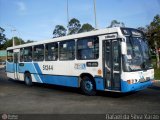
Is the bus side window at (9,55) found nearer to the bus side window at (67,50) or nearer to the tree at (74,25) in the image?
the bus side window at (67,50)

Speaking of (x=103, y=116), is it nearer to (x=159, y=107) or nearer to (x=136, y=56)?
(x=159, y=107)

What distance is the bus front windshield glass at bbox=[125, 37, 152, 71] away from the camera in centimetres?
1044

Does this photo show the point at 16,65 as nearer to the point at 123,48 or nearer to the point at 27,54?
the point at 27,54

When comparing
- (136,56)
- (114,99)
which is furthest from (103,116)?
(136,56)

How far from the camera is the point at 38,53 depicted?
51.8 feet

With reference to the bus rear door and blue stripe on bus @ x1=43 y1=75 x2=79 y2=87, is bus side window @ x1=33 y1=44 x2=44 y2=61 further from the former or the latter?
the bus rear door

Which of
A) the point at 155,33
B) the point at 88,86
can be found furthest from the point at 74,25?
the point at 88,86

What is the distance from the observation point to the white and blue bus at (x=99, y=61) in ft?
34.2

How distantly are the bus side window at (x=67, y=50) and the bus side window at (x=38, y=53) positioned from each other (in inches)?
76.9

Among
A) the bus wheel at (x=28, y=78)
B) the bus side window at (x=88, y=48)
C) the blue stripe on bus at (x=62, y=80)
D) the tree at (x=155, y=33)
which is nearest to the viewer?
the bus side window at (x=88, y=48)

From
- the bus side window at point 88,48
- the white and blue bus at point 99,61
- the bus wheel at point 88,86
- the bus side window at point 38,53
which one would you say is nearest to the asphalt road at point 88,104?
the bus wheel at point 88,86

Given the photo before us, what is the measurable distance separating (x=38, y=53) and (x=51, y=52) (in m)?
1.60

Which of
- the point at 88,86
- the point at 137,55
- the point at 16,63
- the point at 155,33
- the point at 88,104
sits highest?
the point at 155,33

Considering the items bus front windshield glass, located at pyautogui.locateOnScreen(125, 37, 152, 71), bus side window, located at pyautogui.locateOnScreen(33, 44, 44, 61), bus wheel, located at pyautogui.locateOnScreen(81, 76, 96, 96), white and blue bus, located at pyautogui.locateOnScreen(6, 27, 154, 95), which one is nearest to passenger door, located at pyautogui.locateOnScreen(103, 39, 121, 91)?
white and blue bus, located at pyautogui.locateOnScreen(6, 27, 154, 95)
